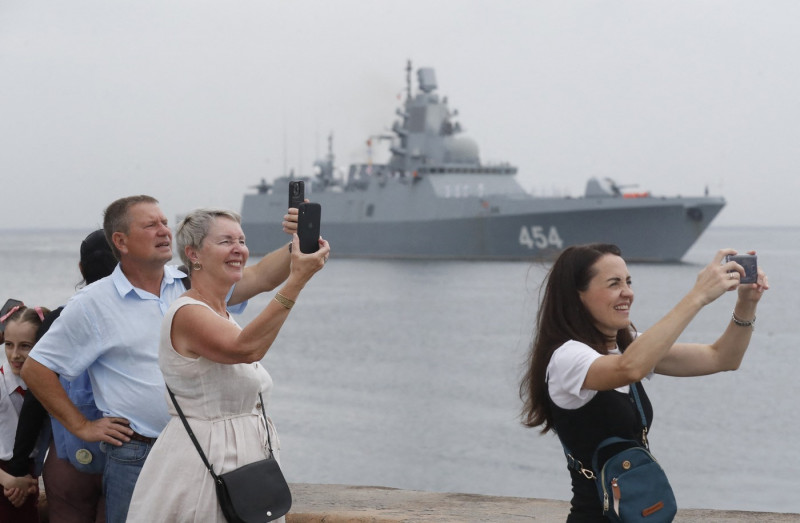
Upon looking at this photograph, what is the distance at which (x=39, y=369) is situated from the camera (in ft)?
7.54

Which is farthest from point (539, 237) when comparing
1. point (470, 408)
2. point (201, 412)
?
point (201, 412)

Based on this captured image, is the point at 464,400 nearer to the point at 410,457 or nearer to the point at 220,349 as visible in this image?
the point at 410,457

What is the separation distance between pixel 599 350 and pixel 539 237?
3885cm

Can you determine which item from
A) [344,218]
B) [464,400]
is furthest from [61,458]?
[344,218]

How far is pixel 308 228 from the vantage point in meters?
1.87

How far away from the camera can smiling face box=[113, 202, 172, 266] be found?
7.54ft

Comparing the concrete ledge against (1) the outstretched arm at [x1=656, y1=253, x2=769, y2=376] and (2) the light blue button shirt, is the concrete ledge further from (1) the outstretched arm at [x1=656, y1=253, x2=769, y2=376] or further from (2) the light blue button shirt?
(1) the outstretched arm at [x1=656, y1=253, x2=769, y2=376]

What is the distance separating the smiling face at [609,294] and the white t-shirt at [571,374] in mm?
81

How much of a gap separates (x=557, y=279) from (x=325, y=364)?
65.9ft

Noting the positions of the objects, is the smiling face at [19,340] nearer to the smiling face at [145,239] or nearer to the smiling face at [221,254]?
the smiling face at [145,239]

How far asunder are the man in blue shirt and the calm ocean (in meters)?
0.99

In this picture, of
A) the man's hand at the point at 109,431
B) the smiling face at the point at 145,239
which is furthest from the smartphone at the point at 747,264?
the man's hand at the point at 109,431

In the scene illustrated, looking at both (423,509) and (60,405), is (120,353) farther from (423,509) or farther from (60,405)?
(423,509)

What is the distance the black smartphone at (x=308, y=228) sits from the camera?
1.86 metres
